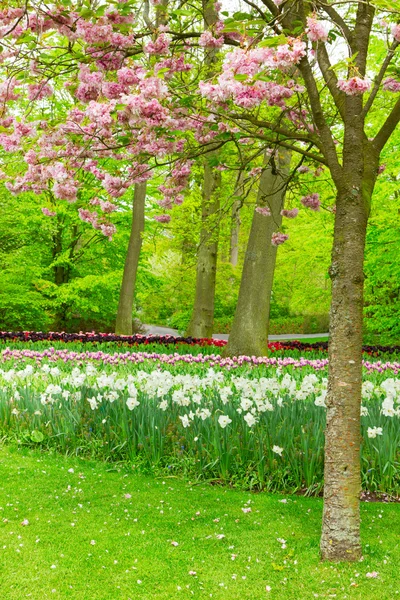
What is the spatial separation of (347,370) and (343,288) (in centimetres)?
46

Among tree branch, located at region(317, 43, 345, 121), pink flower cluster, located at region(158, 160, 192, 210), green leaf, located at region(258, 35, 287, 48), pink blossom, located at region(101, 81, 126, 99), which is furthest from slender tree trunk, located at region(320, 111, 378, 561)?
pink flower cluster, located at region(158, 160, 192, 210)

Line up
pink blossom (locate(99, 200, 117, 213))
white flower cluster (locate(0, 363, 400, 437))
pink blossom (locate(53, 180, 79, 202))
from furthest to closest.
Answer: white flower cluster (locate(0, 363, 400, 437))
pink blossom (locate(99, 200, 117, 213))
pink blossom (locate(53, 180, 79, 202))

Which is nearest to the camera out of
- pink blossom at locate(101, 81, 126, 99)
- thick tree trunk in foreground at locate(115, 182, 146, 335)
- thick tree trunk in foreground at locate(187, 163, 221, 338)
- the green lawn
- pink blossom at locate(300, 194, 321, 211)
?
the green lawn

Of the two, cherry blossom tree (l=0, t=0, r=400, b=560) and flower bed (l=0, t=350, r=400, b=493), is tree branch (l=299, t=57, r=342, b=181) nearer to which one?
cherry blossom tree (l=0, t=0, r=400, b=560)

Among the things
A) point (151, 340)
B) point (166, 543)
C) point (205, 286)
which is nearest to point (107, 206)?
point (166, 543)

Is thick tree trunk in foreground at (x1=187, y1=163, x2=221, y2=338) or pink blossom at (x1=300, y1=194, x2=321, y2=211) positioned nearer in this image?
pink blossom at (x1=300, y1=194, x2=321, y2=211)

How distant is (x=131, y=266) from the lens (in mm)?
A: 14352

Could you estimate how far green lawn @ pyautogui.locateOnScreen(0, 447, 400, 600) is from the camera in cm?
308

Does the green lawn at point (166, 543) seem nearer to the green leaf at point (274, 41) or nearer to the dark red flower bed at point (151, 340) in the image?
the green leaf at point (274, 41)

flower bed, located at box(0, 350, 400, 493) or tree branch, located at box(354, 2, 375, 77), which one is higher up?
tree branch, located at box(354, 2, 375, 77)

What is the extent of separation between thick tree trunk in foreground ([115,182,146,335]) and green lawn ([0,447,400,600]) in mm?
9681

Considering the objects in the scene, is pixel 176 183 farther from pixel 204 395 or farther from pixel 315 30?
pixel 315 30

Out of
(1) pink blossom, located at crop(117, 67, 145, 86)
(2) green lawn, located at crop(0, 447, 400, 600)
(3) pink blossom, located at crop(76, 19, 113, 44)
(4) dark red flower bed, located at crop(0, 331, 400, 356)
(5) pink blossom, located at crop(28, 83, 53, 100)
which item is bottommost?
(2) green lawn, located at crop(0, 447, 400, 600)

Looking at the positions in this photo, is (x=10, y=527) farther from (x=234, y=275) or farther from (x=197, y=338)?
(x=234, y=275)
